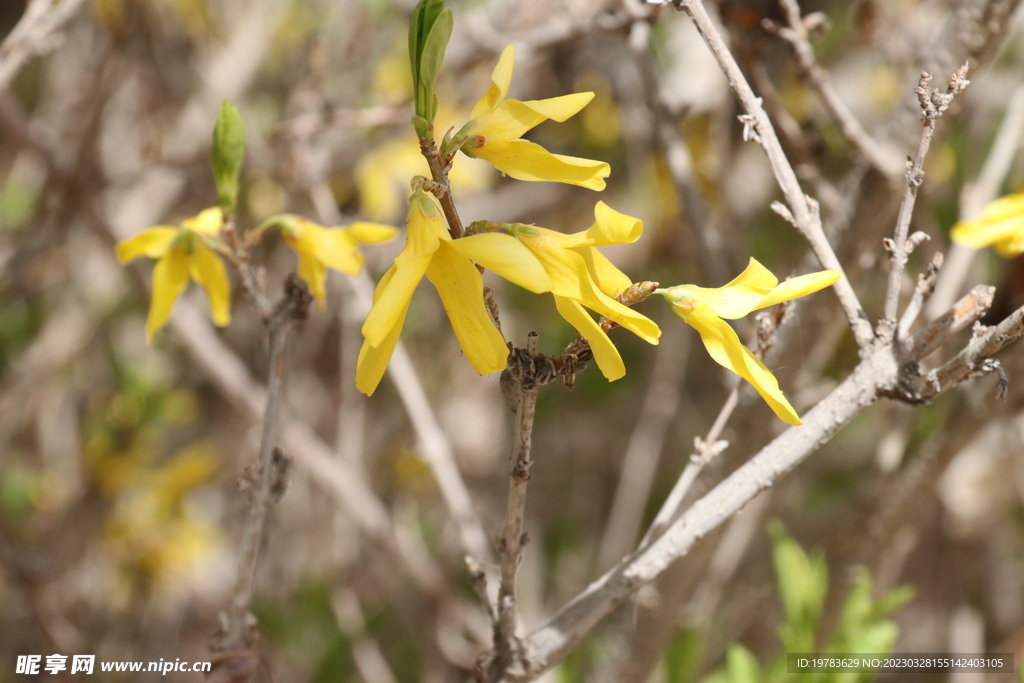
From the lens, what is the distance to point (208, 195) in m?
2.00

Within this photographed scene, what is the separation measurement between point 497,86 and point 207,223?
1.47 ft

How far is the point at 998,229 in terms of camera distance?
2.94 ft

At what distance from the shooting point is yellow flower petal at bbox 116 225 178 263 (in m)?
0.80

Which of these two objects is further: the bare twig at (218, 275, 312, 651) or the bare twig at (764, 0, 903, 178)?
Result: the bare twig at (764, 0, 903, 178)

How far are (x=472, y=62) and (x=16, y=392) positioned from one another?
1515mm

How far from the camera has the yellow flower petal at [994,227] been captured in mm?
888

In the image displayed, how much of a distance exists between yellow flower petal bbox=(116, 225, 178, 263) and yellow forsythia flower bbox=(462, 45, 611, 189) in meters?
0.40

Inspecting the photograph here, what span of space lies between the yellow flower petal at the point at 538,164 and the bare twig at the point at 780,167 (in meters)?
0.21

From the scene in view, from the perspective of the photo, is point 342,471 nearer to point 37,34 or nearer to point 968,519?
point 37,34

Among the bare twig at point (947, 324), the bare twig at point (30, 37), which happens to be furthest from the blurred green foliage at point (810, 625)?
the bare twig at point (30, 37)

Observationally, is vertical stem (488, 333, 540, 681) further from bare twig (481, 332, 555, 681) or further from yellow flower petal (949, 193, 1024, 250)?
yellow flower petal (949, 193, 1024, 250)

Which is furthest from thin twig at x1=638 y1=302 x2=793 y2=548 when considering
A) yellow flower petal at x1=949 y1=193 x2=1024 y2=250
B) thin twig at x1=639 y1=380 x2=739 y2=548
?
yellow flower petal at x1=949 y1=193 x2=1024 y2=250

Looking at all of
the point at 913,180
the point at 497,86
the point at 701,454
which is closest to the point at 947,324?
the point at 913,180

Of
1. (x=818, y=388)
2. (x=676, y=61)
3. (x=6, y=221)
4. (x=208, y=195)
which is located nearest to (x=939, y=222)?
(x=818, y=388)
